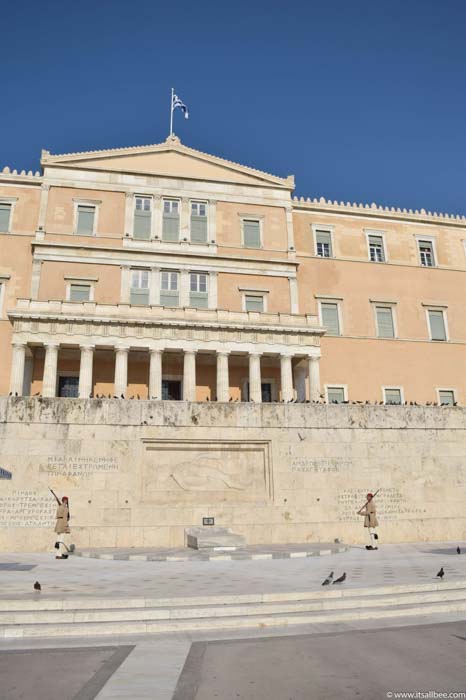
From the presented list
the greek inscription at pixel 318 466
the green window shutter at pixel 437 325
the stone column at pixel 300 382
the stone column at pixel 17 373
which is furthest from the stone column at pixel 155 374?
the green window shutter at pixel 437 325

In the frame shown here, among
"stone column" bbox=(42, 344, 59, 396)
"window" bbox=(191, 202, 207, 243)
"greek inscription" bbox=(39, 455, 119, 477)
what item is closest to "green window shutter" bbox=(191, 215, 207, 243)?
"window" bbox=(191, 202, 207, 243)

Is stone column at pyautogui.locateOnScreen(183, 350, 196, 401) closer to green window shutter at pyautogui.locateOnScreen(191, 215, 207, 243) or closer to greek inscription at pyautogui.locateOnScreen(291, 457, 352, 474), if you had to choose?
green window shutter at pyautogui.locateOnScreen(191, 215, 207, 243)

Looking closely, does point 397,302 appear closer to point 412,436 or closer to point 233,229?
point 233,229

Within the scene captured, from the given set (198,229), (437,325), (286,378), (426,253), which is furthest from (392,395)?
(198,229)

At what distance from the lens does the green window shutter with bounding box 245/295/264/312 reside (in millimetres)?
35125

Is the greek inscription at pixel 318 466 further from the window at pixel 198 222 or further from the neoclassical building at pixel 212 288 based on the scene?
the window at pixel 198 222

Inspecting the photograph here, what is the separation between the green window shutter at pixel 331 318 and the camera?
3638cm

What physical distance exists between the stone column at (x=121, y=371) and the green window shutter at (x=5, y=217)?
11684 mm

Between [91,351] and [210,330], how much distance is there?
6.79 m

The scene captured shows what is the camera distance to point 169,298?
33781 mm

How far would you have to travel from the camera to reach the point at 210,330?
102ft

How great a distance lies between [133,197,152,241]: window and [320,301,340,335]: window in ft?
42.0

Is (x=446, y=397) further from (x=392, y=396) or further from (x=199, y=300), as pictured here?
(x=199, y=300)

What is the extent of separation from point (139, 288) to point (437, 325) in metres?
21.5
